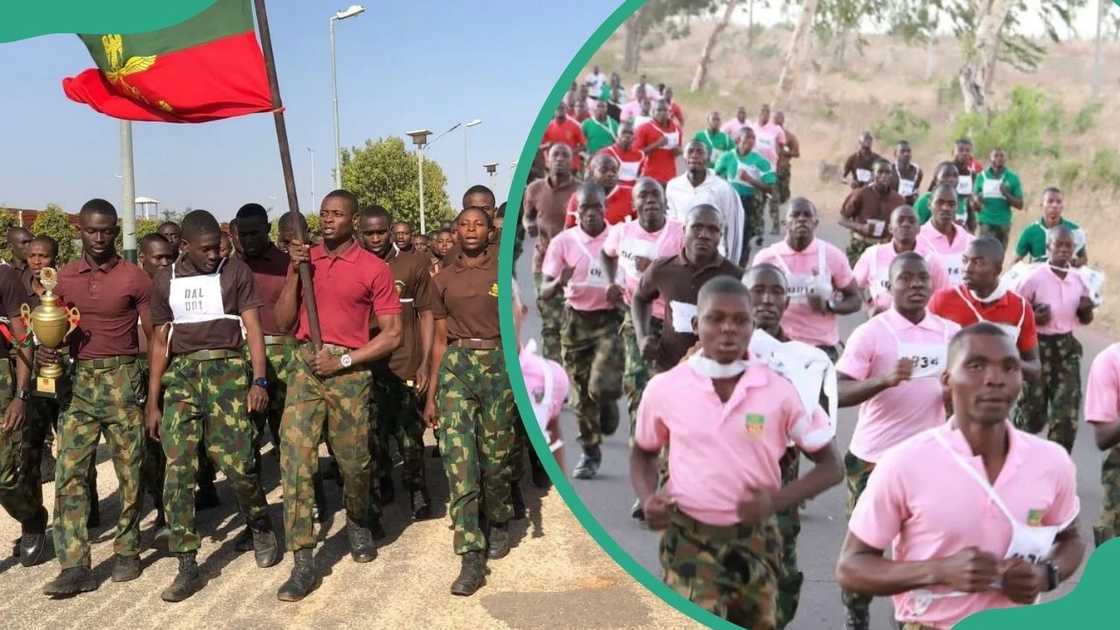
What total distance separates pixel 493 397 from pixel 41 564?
8.10 feet

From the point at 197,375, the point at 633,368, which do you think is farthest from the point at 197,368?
the point at 633,368

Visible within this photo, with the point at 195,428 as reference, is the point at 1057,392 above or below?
above

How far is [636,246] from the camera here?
2.55 metres

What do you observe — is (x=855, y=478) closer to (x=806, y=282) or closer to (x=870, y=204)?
(x=806, y=282)

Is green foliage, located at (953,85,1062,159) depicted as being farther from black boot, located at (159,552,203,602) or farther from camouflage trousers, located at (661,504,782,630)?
black boot, located at (159,552,203,602)

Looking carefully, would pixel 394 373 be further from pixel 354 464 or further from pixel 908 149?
pixel 908 149

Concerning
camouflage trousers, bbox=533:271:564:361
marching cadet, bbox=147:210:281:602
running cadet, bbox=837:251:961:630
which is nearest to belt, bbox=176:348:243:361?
marching cadet, bbox=147:210:281:602

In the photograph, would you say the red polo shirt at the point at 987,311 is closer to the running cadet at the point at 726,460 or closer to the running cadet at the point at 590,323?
the running cadet at the point at 726,460

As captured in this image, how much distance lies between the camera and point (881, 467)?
7.88ft

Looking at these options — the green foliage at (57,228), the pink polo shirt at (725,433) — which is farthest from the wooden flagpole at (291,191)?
the green foliage at (57,228)

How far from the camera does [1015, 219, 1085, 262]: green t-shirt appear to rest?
2.49 metres

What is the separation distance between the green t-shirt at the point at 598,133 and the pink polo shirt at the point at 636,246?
211 millimetres

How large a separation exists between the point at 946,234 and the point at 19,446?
433cm

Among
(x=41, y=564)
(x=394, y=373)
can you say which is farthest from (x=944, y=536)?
(x=41, y=564)
